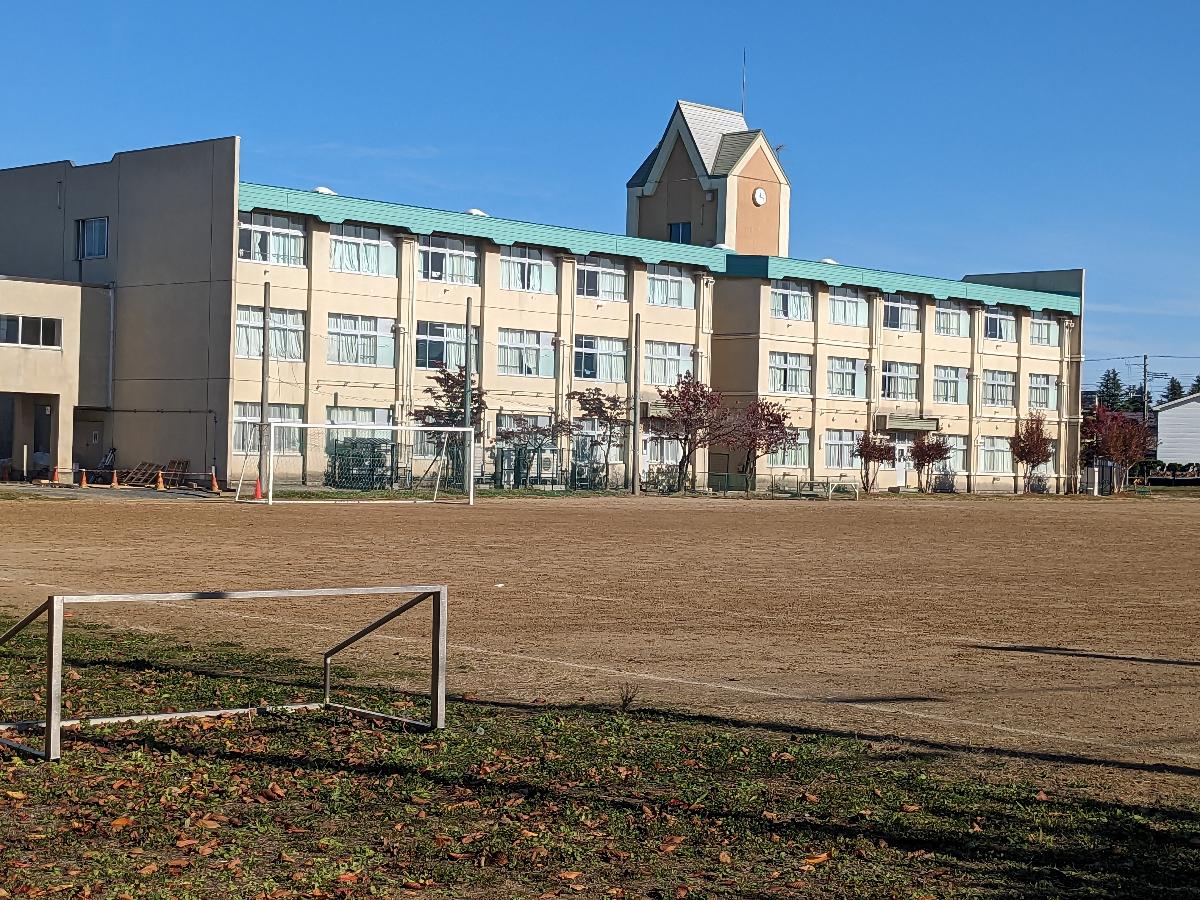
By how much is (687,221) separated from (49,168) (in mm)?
35305

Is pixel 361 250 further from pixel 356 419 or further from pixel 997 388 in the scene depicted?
pixel 997 388

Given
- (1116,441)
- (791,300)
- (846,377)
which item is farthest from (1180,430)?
(791,300)

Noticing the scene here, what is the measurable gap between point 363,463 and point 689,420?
19.0m

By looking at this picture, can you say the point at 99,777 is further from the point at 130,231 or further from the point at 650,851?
the point at 130,231

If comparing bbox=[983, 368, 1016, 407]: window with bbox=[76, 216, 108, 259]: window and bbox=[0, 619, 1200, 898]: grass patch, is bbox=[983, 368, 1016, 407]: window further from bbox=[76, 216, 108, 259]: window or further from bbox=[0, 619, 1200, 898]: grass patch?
bbox=[0, 619, 1200, 898]: grass patch

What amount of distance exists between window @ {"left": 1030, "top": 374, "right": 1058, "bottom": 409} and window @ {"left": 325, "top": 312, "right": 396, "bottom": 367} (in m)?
46.9

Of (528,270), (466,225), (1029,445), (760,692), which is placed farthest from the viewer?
(1029,445)

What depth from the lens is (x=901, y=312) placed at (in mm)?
89375

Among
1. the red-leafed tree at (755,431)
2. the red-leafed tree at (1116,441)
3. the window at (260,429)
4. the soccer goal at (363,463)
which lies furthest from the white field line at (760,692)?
the red-leafed tree at (1116,441)

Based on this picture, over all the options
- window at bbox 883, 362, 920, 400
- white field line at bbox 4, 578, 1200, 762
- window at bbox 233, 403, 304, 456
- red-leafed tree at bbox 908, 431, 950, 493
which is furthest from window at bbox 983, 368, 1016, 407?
white field line at bbox 4, 578, 1200, 762

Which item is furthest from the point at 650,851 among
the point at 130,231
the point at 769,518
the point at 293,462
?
the point at 130,231

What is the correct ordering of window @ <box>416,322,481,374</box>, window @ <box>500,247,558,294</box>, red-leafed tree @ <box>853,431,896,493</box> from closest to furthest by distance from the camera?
window @ <box>416,322,481,374</box> < window @ <box>500,247,558,294</box> < red-leafed tree @ <box>853,431,896,493</box>

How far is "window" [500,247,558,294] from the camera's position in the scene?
7212 cm

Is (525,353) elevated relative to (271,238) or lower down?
lower down
